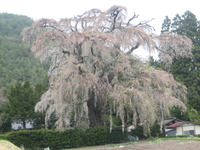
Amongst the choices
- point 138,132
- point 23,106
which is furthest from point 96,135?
point 23,106

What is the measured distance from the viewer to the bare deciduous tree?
14906mm

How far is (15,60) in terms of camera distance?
50.7 m

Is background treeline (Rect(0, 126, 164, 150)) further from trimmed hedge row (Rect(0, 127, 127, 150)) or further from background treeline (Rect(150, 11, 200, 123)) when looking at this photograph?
background treeline (Rect(150, 11, 200, 123))

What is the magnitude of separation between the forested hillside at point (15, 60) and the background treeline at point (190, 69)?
1766 cm

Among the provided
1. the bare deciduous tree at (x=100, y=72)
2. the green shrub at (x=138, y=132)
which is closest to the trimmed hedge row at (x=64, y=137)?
the bare deciduous tree at (x=100, y=72)

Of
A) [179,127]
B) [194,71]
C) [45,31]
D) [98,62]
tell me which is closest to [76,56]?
[98,62]

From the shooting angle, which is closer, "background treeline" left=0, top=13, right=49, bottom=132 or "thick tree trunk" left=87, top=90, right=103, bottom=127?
"thick tree trunk" left=87, top=90, right=103, bottom=127

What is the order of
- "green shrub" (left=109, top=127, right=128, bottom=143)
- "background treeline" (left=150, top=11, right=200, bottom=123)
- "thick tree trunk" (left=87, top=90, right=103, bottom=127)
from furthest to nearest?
"background treeline" (left=150, top=11, right=200, bottom=123) < "thick tree trunk" (left=87, top=90, right=103, bottom=127) < "green shrub" (left=109, top=127, right=128, bottom=143)

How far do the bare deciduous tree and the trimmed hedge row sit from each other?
2.76 feet

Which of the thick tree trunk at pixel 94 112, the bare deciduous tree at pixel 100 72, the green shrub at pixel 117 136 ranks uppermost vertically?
the bare deciduous tree at pixel 100 72

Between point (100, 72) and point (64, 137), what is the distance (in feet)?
16.7

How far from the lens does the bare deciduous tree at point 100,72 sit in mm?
14906

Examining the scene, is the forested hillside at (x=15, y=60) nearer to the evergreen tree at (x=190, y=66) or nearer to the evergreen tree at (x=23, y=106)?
the evergreen tree at (x=23, y=106)

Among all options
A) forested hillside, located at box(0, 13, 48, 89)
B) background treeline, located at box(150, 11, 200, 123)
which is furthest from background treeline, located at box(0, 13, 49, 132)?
background treeline, located at box(150, 11, 200, 123)
